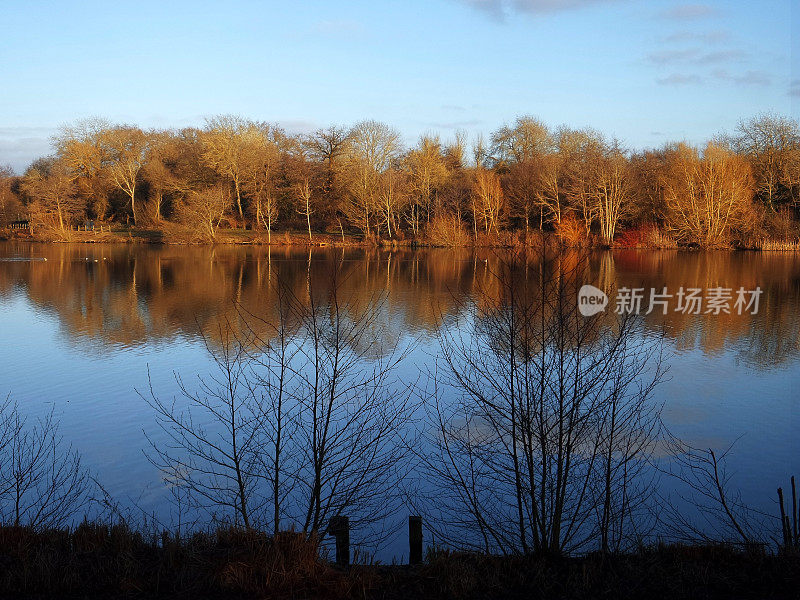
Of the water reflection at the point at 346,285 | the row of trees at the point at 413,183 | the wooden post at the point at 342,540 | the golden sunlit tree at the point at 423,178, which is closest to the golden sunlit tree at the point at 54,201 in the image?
the row of trees at the point at 413,183

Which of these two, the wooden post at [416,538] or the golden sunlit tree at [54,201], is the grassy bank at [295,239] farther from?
the wooden post at [416,538]

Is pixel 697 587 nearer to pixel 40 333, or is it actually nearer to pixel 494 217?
pixel 40 333

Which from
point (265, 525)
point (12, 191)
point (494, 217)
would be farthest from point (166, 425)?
point (12, 191)

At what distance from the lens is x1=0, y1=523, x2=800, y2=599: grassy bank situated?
526 cm

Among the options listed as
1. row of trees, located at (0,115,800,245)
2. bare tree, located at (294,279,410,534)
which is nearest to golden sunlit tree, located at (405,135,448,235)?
row of trees, located at (0,115,800,245)

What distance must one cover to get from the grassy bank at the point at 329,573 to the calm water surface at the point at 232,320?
255 centimetres

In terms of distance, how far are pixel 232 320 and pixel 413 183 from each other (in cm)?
4042

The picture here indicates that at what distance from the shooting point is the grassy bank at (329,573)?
526 centimetres

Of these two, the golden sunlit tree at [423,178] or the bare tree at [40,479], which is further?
the golden sunlit tree at [423,178]

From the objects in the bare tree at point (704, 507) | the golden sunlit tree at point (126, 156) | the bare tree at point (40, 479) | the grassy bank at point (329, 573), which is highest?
the golden sunlit tree at point (126, 156)

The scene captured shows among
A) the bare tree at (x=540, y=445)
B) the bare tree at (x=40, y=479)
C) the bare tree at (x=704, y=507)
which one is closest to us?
the bare tree at (x=540, y=445)

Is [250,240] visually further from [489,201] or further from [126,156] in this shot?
[489,201]

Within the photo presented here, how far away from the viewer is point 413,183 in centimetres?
5888

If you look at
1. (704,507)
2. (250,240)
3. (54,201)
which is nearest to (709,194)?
(250,240)
